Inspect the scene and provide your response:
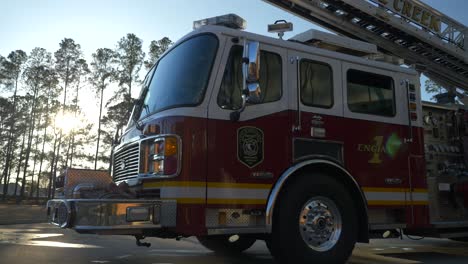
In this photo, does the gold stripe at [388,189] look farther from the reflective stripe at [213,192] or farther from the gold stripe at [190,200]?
the gold stripe at [190,200]

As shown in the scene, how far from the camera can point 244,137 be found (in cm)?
489

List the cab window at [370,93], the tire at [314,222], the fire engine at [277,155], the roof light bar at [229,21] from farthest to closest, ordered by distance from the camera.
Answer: the cab window at [370,93], the roof light bar at [229,21], the tire at [314,222], the fire engine at [277,155]

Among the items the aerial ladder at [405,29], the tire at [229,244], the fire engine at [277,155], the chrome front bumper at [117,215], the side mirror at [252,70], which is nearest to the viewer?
the chrome front bumper at [117,215]

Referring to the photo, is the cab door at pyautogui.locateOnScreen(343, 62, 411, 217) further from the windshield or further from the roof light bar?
the windshield

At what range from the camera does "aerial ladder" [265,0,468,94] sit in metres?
10.5

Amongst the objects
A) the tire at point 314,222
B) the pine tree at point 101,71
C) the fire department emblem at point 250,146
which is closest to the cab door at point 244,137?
the fire department emblem at point 250,146

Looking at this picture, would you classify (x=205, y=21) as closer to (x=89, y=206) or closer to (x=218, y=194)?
(x=218, y=194)

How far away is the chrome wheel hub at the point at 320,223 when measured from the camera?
5.02 meters

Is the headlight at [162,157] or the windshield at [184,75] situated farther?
the windshield at [184,75]

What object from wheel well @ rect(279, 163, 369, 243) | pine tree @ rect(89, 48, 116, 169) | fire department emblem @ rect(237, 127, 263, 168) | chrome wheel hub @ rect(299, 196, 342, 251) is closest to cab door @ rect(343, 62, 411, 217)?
wheel well @ rect(279, 163, 369, 243)

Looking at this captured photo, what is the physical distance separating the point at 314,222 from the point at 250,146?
1074mm

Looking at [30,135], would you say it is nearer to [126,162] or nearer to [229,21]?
[126,162]

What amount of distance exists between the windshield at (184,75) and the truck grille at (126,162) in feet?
1.49

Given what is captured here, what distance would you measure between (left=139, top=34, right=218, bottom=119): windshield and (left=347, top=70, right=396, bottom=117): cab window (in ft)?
6.13
